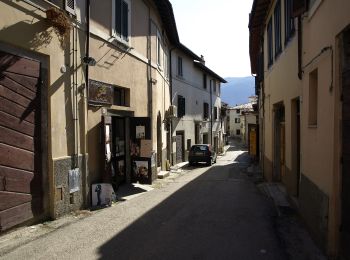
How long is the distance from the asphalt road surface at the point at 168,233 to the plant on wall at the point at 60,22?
4.06 metres

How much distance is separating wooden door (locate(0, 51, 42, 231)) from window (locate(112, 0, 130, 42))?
4.69 metres

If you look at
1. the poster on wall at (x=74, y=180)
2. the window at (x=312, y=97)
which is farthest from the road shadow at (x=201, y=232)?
the window at (x=312, y=97)

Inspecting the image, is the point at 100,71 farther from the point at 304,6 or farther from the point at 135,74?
the point at 304,6

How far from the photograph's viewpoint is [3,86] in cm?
744

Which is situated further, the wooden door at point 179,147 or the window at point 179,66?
the wooden door at point 179,147

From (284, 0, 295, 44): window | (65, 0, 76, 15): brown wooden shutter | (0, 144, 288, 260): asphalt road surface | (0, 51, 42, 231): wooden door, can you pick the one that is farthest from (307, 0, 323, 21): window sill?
(0, 51, 42, 231): wooden door

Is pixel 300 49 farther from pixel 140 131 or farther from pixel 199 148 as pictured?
pixel 199 148

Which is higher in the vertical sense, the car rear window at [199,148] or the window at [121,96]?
the window at [121,96]

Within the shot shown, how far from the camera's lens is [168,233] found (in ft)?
26.0

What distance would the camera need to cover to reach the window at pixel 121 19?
1257 cm

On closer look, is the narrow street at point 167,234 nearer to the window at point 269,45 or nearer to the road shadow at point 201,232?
the road shadow at point 201,232

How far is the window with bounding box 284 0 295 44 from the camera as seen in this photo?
34.3 feet

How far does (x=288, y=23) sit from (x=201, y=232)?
6.26 metres

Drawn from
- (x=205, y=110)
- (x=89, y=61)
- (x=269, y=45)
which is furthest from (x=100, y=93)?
(x=205, y=110)
